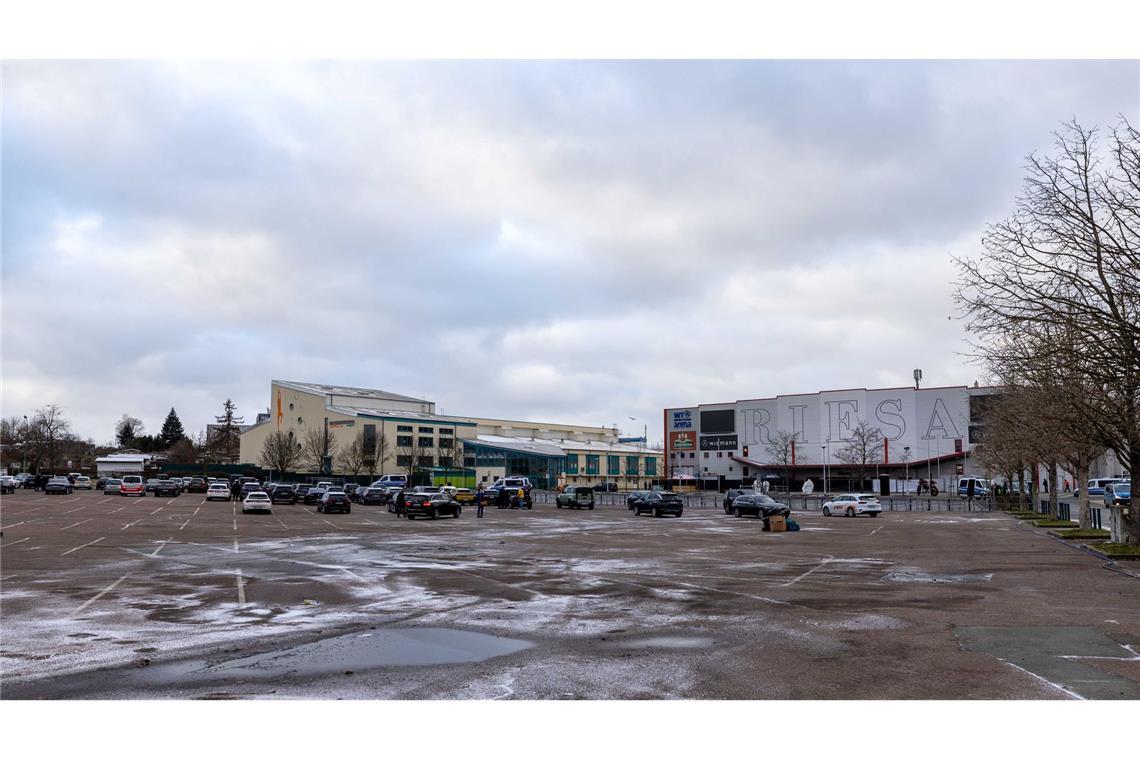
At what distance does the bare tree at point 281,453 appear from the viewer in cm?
11431

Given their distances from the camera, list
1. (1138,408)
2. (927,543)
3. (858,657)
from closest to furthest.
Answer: (858,657) → (1138,408) → (927,543)

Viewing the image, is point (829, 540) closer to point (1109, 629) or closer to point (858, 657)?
point (1109, 629)

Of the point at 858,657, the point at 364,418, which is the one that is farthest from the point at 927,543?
the point at 364,418

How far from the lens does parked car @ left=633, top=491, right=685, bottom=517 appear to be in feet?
172

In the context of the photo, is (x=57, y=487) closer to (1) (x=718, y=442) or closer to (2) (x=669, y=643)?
(1) (x=718, y=442)

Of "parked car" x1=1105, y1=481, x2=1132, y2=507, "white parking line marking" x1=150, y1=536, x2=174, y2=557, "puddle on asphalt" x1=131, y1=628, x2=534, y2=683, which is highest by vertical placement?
"puddle on asphalt" x1=131, y1=628, x2=534, y2=683

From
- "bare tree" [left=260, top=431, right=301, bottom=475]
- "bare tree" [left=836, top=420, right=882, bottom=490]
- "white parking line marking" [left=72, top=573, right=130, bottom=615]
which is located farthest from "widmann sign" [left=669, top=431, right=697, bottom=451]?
"white parking line marking" [left=72, top=573, right=130, bottom=615]

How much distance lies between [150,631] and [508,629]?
17.4ft

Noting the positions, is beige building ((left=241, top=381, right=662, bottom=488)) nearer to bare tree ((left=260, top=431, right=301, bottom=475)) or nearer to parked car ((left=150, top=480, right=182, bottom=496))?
bare tree ((left=260, top=431, right=301, bottom=475))

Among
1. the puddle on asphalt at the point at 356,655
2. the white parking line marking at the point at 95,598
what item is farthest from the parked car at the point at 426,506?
the puddle on asphalt at the point at 356,655

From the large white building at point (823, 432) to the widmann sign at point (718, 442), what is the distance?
0.14 m

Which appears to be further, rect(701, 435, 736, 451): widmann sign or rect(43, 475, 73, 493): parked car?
rect(701, 435, 736, 451): widmann sign

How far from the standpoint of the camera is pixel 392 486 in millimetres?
70625

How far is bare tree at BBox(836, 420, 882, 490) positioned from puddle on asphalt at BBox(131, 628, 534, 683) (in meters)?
98.0
